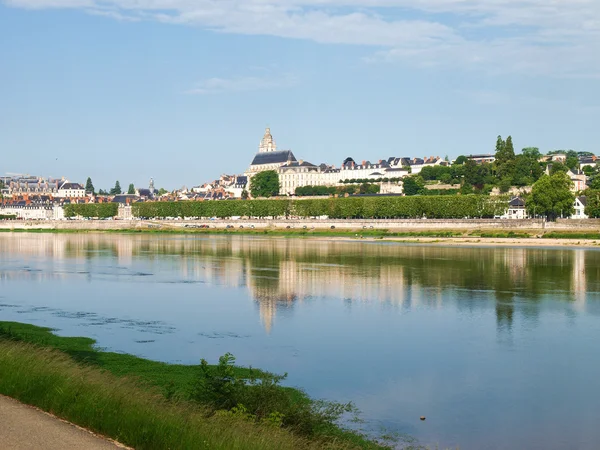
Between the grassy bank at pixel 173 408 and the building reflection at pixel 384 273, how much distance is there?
1041 centimetres

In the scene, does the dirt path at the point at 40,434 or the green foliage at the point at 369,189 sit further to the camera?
the green foliage at the point at 369,189

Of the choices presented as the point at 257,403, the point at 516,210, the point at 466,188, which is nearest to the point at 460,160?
the point at 466,188

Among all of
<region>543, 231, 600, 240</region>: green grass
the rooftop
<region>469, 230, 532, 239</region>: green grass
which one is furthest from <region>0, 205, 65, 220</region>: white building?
<region>543, 231, 600, 240</region>: green grass

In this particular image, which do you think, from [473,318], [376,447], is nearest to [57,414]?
[376,447]

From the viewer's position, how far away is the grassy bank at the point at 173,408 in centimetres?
888

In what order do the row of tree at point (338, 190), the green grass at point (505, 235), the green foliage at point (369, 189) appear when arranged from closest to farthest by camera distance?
the green grass at point (505, 235) → the green foliage at point (369, 189) → the row of tree at point (338, 190)

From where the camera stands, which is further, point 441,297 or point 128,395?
point 441,297

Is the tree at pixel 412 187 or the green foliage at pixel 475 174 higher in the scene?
the green foliage at pixel 475 174

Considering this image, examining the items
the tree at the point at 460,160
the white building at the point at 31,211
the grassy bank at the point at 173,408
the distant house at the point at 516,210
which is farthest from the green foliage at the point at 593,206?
the white building at the point at 31,211

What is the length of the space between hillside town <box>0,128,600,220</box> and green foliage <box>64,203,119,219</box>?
4.52 m

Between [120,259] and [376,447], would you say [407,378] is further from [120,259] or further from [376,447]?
[120,259]

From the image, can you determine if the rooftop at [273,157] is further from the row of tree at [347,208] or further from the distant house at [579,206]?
the distant house at [579,206]

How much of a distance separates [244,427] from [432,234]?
74111mm

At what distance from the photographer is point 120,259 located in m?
52.7
